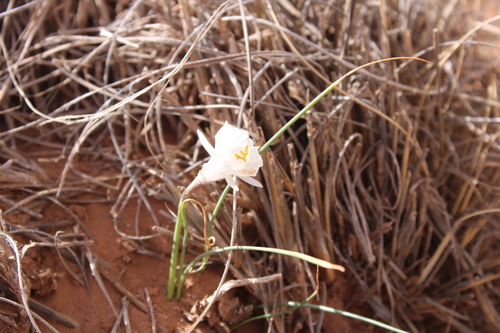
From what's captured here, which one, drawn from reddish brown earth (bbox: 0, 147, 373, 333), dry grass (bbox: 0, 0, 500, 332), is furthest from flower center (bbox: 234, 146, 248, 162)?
reddish brown earth (bbox: 0, 147, 373, 333)

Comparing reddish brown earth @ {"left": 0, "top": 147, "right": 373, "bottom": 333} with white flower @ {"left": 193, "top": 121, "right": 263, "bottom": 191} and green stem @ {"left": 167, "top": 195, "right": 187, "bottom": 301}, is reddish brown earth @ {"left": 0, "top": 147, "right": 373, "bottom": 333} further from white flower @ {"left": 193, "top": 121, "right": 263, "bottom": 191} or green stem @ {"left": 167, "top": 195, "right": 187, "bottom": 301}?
white flower @ {"left": 193, "top": 121, "right": 263, "bottom": 191}

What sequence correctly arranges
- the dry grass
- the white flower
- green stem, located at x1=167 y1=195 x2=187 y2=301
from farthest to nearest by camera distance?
the dry grass
green stem, located at x1=167 y1=195 x2=187 y2=301
the white flower

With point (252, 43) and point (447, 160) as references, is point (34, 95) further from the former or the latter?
point (447, 160)

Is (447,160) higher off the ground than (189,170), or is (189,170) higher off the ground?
(189,170)

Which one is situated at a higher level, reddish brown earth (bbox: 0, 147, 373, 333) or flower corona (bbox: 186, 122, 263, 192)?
flower corona (bbox: 186, 122, 263, 192)

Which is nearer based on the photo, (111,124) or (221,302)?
(221,302)

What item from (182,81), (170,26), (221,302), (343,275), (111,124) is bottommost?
(343,275)

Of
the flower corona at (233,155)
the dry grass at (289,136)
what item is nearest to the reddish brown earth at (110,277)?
the dry grass at (289,136)

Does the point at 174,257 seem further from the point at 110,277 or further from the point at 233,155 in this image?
the point at 233,155

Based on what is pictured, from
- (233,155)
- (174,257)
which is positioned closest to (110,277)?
(174,257)

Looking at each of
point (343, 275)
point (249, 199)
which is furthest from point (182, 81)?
point (343, 275)
